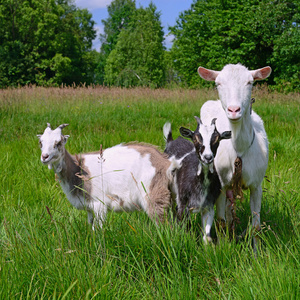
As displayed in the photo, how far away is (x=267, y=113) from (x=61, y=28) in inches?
1363

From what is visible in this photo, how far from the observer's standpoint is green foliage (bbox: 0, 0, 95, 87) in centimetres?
3316

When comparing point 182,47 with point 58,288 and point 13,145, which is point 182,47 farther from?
point 58,288

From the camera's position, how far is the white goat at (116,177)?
3.07 meters

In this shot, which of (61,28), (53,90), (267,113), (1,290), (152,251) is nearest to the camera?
(1,290)

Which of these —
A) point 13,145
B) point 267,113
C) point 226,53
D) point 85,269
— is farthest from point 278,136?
point 226,53

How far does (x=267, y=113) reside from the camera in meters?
9.20

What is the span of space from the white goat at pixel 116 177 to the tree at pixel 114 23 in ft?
154

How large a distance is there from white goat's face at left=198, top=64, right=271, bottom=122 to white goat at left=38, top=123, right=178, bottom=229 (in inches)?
38.2

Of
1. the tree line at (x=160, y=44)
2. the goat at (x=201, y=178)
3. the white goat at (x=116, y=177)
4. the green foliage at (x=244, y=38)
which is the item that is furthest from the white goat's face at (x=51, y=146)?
the green foliage at (x=244, y=38)

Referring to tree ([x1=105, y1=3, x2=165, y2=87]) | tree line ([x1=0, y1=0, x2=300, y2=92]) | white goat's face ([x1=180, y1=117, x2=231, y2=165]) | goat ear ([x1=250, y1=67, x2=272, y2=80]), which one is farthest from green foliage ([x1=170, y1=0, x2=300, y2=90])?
white goat's face ([x1=180, y1=117, x2=231, y2=165])

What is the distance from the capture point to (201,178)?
109 inches

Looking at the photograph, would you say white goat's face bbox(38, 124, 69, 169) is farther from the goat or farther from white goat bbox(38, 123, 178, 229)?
the goat

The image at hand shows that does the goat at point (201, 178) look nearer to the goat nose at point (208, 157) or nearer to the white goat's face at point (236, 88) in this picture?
the goat nose at point (208, 157)

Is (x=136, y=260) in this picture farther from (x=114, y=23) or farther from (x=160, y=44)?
(x=114, y=23)
